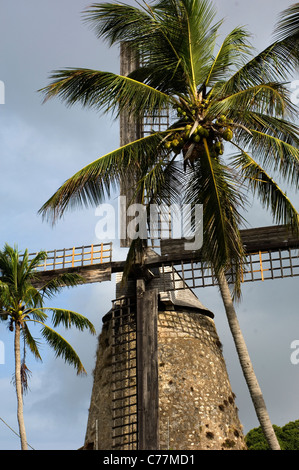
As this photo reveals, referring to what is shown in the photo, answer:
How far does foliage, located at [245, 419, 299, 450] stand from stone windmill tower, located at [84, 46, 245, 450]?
29.2ft

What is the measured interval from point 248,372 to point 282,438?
22.4 meters

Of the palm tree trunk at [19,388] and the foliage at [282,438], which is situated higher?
the foliage at [282,438]

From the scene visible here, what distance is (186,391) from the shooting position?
87.1ft

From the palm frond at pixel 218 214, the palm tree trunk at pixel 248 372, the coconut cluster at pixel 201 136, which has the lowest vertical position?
the palm tree trunk at pixel 248 372

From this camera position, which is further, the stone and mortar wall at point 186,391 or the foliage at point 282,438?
the foliage at point 282,438

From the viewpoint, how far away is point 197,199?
1642 centimetres

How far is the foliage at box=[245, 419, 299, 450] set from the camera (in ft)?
118

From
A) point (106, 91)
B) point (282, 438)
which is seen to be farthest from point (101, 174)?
point (282, 438)

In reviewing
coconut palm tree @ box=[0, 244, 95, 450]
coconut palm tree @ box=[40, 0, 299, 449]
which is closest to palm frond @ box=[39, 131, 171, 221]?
coconut palm tree @ box=[40, 0, 299, 449]

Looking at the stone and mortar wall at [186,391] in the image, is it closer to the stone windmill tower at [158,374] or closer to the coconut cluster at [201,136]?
the stone windmill tower at [158,374]

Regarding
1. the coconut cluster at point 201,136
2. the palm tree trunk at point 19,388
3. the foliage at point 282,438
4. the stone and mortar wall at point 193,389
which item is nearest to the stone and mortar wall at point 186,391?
the stone and mortar wall at point 193,389

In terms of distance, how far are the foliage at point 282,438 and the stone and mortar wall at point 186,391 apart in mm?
8916

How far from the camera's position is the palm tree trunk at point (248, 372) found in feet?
49.9

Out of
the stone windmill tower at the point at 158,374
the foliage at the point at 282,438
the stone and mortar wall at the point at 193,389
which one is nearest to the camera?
the stone windmill tower at the point at 158,374
